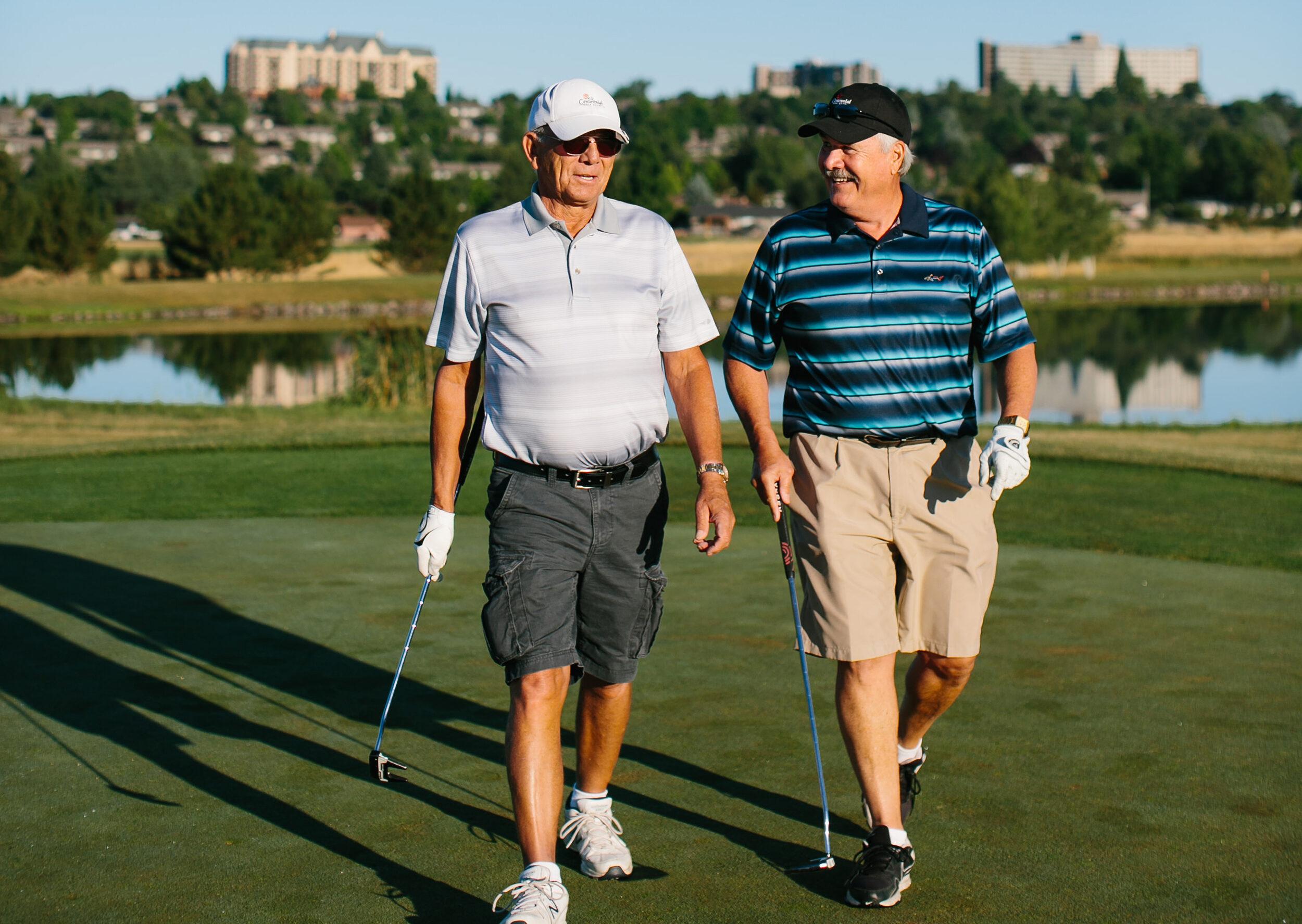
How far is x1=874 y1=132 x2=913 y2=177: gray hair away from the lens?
3.94 meters

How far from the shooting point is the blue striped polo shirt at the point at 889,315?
3951mm

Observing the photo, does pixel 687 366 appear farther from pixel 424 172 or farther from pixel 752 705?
pixel 424 172

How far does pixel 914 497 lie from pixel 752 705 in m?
1.29

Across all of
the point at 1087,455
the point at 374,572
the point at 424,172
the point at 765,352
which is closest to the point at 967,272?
the point at 765,352

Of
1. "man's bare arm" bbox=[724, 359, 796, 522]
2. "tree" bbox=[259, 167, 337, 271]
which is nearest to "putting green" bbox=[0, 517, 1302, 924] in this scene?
"man's bare arm" bbox=[724, 359, 796, 522]

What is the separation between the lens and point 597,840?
364 centimetres

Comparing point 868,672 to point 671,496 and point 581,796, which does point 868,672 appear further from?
point 671,496

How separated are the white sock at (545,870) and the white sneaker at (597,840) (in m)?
0.18

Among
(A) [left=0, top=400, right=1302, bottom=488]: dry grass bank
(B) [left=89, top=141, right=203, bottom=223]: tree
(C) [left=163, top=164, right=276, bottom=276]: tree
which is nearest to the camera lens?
(A) [left=0, top=400, right=1302, bottom=488]: dry grass bank

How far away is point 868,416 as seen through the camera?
13.0 ft

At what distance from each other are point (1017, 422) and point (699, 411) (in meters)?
0.84

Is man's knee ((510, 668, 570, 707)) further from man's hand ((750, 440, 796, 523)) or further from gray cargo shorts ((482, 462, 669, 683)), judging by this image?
man's hand ((750, 440, 796, 523))

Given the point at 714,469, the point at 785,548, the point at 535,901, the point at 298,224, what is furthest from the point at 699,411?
the point at 298,224

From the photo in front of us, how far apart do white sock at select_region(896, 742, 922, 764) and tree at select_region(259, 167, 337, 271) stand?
245 ft
